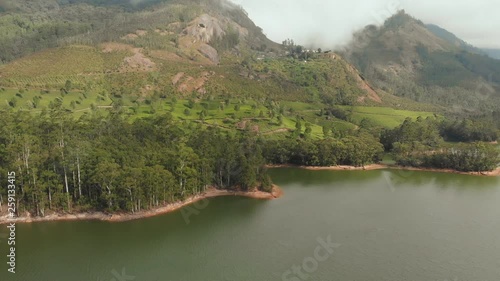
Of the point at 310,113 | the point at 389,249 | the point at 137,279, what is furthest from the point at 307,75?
the point at 137,279

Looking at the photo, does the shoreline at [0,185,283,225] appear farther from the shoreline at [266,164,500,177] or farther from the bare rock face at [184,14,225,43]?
the bare rock face at [184,14,225,43]

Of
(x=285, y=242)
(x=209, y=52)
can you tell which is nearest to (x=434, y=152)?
(x=285, y=242)

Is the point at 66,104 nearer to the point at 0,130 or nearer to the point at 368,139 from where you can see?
the point at 0,130

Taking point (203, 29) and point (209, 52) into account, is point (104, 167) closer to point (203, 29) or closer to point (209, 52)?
point (209, 52)

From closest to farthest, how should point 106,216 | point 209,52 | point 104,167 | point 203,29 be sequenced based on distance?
point 104,167 → point 106,216 → point 209,52 → point 203,29

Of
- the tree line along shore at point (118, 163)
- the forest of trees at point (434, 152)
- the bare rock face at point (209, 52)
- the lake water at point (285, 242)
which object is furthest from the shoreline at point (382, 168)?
the bare rock face at point (209, 52)

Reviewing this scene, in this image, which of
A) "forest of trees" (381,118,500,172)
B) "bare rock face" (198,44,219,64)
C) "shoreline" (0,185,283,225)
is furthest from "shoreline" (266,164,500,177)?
"bare rock face" (198,44,219,64)

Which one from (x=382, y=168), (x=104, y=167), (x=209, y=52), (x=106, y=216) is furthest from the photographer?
(x=209, y=52)
